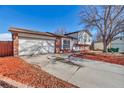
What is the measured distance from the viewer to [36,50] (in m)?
11.7

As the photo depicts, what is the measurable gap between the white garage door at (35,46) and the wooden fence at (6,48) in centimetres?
90

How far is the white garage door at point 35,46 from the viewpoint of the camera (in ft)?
34.4

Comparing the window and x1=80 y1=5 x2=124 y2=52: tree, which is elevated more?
x1=80 y1=5 x2=124 y2=52: tree

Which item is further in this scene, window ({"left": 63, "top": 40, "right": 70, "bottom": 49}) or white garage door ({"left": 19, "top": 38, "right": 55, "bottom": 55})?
window ({"left": 63, "top": 40, "right": 70, "bottom": 49})

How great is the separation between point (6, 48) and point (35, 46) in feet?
9.73

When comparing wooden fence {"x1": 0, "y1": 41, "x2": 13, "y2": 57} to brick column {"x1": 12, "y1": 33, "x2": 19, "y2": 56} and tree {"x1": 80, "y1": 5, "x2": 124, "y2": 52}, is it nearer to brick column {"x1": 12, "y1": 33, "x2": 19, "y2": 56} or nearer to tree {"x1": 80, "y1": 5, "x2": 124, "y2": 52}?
brick column {"x1": 12, "y1": 33, "x2": 19, "y2": 56}

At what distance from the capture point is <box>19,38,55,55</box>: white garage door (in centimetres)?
1048

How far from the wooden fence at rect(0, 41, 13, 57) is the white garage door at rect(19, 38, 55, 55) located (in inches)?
35.6

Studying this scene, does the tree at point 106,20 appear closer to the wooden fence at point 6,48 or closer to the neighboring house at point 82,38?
the neighboring house at point 82,38

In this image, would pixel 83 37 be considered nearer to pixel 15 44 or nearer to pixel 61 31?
pixel 61 31

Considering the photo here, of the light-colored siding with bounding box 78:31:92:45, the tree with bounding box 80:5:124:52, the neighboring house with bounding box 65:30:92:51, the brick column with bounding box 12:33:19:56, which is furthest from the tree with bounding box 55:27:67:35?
the brick column with bounding box 12:33:19:56

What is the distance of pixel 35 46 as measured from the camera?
1159 cm

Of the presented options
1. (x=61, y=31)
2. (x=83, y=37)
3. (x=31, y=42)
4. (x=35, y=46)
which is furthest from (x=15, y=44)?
(x=61, y=31)
